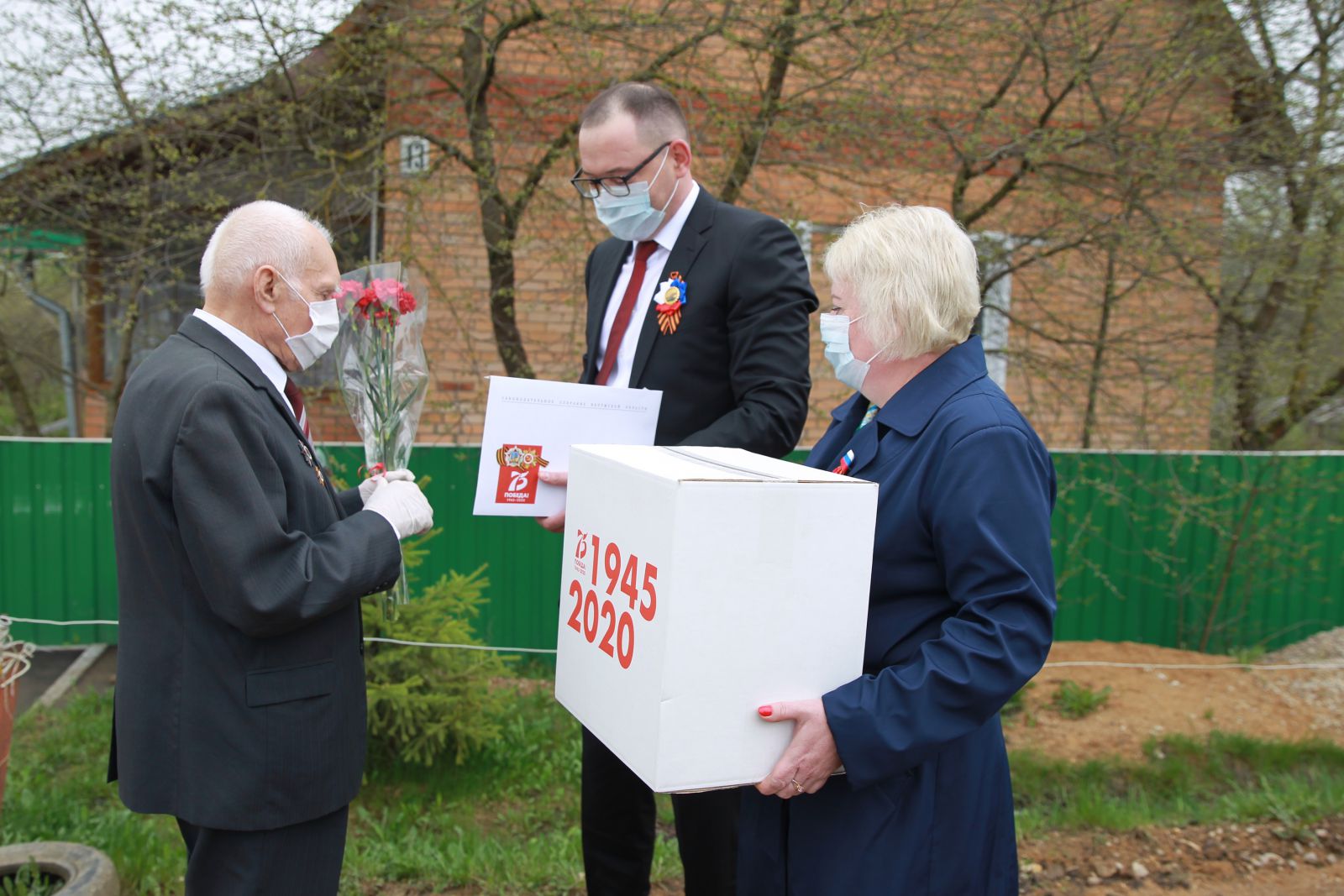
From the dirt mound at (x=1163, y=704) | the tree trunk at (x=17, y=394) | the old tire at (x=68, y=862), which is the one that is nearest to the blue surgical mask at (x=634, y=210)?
the old tire at (x=68, y=862)

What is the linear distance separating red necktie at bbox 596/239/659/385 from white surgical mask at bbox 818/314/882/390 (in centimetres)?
93

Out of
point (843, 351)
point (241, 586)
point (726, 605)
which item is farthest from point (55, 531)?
point (726, 605)

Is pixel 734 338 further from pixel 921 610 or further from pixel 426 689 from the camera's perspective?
pixel 426 689

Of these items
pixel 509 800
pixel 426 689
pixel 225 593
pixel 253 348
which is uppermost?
pixel 253 348

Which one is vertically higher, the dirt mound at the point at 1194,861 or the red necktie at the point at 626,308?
the red necktie at the point at 626,308

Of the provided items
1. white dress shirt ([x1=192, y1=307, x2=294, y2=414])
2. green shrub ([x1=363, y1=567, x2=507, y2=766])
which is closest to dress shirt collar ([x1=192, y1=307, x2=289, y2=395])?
white dress shirt ([x1=192, y1=307, x2=294, y2=414])

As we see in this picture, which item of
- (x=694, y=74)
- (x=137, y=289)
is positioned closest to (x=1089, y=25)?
Answer: (x=694, y=74)

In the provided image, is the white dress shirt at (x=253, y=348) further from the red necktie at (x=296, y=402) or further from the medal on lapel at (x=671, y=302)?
the medal on lapel at (x=671, y=302)

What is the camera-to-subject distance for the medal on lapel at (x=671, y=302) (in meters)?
2.78

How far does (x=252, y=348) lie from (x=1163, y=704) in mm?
5614

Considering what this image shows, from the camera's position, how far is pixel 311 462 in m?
2.15

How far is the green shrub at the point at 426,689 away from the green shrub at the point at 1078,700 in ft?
10.9

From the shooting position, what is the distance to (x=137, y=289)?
6555mm

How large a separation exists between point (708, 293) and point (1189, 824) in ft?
11.1
